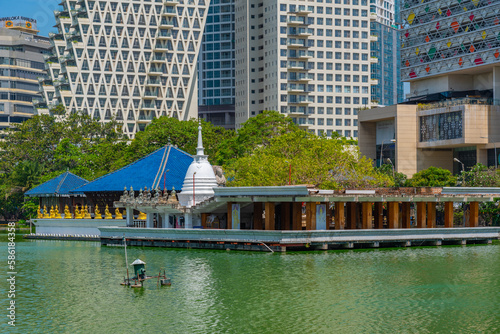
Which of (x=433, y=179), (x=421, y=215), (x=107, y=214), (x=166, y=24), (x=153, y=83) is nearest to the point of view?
(x=421, y=215)

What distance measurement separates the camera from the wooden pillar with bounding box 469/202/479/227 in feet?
279

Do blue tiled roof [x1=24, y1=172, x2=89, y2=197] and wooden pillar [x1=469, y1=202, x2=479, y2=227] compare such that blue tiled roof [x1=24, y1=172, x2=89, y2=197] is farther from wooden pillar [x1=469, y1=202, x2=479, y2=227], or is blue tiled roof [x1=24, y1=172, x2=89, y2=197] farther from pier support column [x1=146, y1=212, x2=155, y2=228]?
wooden pillar [x1=469, y1=202, x2=479, y2=227]

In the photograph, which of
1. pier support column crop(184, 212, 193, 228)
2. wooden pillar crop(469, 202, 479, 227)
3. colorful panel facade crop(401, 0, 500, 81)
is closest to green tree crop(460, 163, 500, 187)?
wooden pillar crop(469, 202, 479, 227)

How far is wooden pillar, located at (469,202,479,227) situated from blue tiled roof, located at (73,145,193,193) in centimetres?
3234

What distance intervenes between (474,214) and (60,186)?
56.0 m

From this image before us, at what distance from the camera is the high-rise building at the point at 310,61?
18625 cm

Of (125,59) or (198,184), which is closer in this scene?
(198,184)

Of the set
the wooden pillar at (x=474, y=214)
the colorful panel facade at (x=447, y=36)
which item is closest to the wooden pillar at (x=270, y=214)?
the wooden pillar at (x=474, y=214)

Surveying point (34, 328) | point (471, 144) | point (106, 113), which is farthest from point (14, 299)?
point (106, 113)

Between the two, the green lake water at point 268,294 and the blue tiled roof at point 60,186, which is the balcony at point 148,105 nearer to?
the blue tiled roof at point 60,186

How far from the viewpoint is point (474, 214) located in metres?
85.4

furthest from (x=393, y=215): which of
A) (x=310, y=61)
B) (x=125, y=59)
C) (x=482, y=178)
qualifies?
(x=125, y=59)

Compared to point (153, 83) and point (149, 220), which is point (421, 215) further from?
point (153, 83)

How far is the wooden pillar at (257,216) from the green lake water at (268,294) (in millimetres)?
8433
